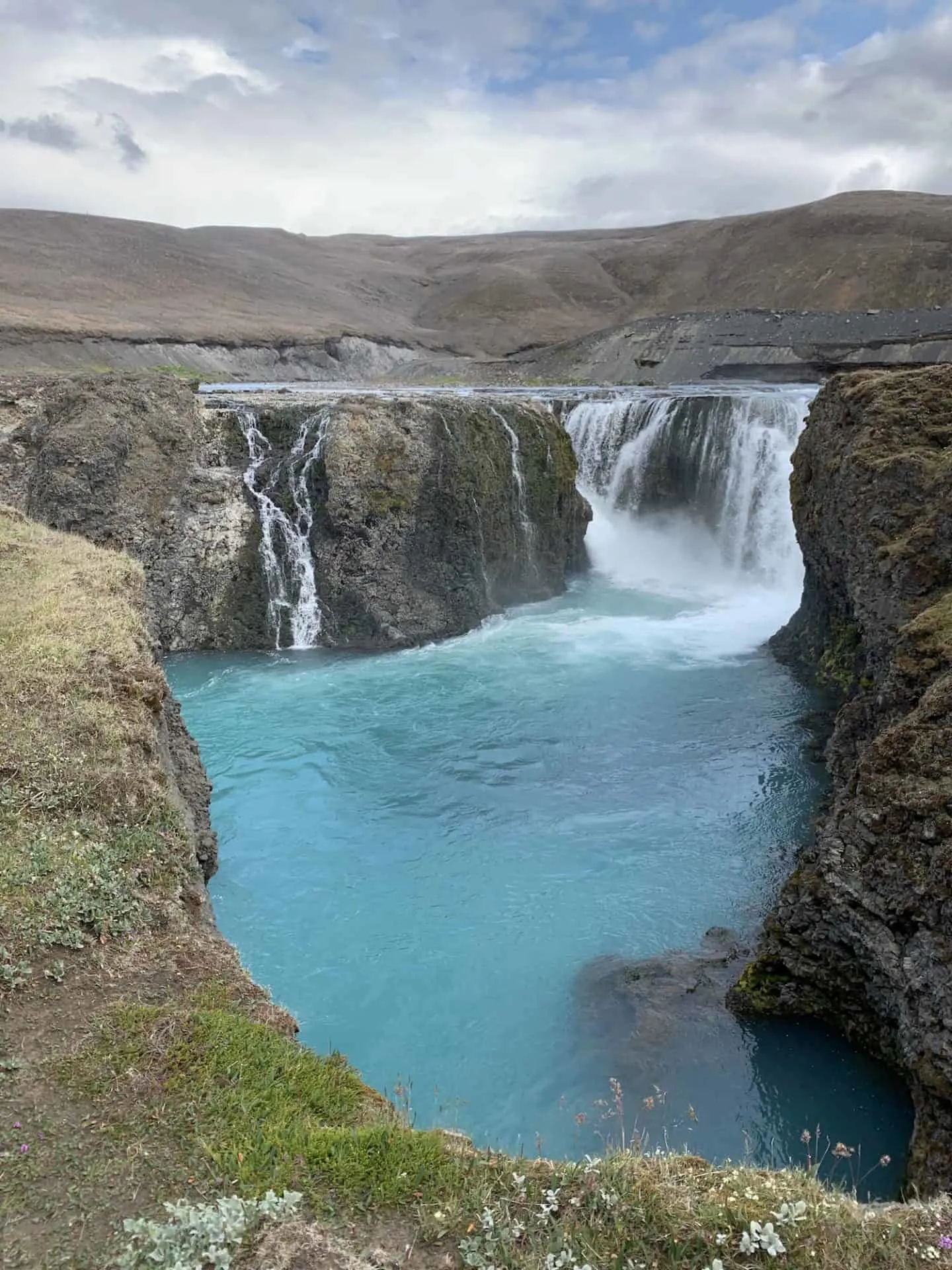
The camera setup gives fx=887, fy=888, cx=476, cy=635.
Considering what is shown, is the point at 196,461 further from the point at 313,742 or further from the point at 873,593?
the point at 873,593

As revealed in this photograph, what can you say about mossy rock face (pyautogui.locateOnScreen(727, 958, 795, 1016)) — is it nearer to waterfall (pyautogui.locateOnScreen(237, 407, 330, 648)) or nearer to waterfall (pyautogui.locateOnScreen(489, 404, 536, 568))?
waterfall (pyautogui.locateOnScreen(237, 407, 330, 648))

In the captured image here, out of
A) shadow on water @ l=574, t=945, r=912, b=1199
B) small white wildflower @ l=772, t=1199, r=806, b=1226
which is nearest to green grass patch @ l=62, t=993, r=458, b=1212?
small white wildflower @ l=772, t=1199, r=806, b=1226

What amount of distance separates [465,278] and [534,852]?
120 metres

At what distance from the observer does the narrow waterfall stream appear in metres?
7.38

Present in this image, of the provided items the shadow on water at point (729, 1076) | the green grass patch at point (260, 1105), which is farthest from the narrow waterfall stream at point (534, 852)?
the green grass patch at point (260, 1105)

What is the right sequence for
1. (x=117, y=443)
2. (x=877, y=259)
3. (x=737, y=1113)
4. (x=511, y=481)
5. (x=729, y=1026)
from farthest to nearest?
(x=877, y=259) → (x=511, y=481) → (x=117, y=443) → (x=729, y=1026) → (x=737, y=1113)

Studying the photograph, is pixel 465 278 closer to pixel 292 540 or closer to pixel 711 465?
pixel 711 465

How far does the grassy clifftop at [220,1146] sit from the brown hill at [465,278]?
2132 inches

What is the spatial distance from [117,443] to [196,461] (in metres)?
1.73

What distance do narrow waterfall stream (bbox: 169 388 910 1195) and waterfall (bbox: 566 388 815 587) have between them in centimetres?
143

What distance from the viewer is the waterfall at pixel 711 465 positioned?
24.3 m

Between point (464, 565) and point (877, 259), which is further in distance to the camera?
point (877, 259)

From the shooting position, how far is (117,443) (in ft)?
62.7

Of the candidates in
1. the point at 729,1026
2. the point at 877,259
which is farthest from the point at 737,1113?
the point at 877,259
